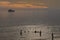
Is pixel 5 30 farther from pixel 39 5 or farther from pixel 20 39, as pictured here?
pixel 39 5

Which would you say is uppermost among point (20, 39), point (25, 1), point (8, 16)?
point (25, 1)

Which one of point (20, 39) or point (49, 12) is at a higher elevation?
point (49, 12)

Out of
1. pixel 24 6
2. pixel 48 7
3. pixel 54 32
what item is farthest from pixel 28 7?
pixel 54 32

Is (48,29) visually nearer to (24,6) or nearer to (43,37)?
(43,37)

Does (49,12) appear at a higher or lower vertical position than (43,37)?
higher

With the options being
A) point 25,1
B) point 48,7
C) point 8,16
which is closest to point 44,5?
point 48,7

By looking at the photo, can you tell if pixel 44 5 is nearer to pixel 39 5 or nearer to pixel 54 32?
pixel 39 5
